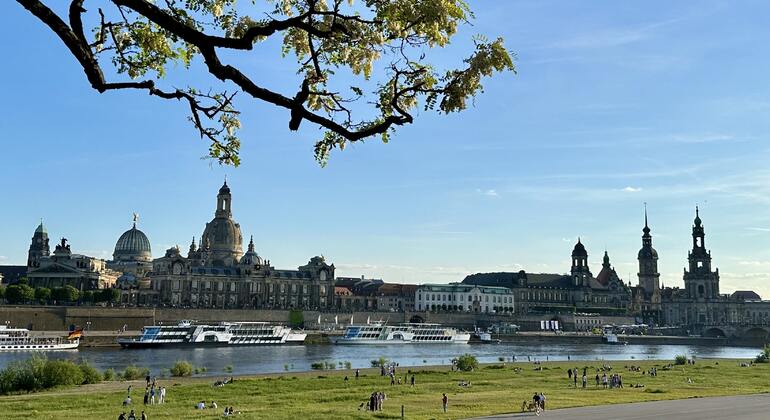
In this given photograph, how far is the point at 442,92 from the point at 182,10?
2.86 metres

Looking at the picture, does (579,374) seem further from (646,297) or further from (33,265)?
(646,297)

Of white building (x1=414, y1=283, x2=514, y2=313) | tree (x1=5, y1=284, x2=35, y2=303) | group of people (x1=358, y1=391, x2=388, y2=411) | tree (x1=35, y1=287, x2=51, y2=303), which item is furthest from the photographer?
white building (x1=414, y1=283, x2=514, y2=313)

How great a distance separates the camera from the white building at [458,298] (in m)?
156

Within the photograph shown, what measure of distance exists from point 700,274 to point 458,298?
61415mm

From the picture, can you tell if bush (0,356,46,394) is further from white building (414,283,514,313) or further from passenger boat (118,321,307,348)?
white building (414,283,514,313)

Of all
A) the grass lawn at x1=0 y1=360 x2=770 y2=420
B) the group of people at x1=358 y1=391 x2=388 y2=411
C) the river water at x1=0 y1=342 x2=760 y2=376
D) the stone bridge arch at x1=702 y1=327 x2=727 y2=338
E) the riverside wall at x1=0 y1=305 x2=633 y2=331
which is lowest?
the river water at x1=0 y1=342 x2=760 y2=376

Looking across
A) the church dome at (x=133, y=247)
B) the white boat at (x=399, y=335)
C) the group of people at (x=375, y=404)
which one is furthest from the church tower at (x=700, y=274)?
the group of people at (x=375, y=404)

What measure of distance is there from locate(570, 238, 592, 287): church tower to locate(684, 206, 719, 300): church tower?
948 inches

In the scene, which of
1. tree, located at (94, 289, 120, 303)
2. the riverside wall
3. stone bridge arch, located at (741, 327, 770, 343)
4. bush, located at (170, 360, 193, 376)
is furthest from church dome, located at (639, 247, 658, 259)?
bush, located at (170, 360, 193, 376)

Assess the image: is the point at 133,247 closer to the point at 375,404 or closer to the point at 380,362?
the point at 380,362

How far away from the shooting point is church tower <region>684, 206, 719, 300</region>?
171 m

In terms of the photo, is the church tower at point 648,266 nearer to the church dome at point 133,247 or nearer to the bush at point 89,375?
the church dome at point 133,247

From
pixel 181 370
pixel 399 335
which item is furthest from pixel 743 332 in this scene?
pixel 181 370

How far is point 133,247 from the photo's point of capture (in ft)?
520
